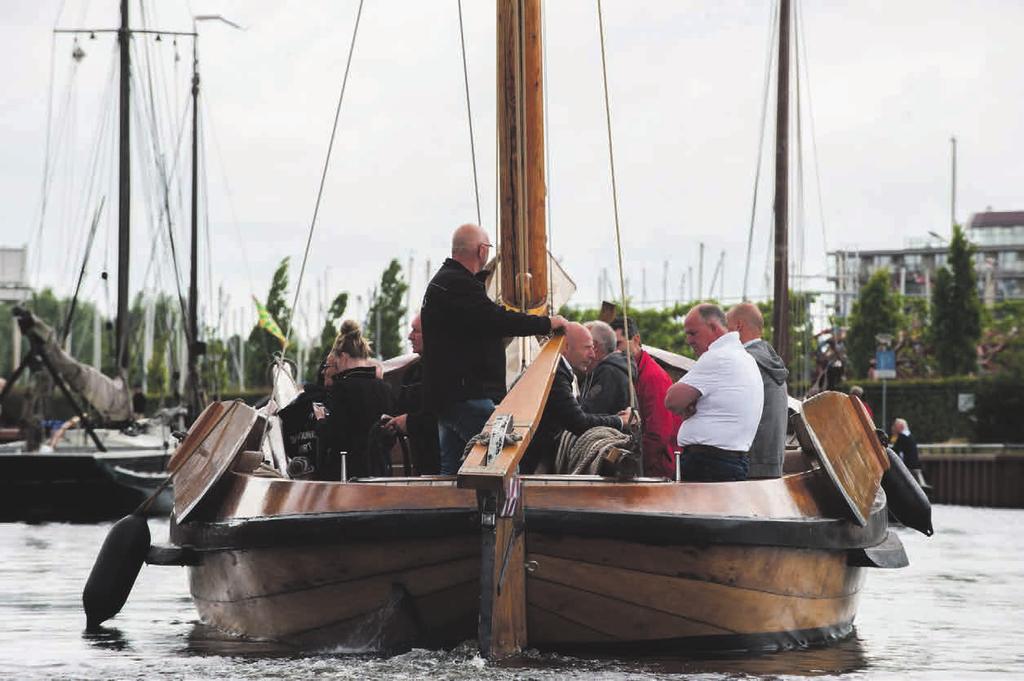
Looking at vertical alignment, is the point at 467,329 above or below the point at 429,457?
above

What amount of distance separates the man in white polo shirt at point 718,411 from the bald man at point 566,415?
393 mm

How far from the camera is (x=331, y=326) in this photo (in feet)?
236

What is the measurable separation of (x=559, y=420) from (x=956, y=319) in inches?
2050

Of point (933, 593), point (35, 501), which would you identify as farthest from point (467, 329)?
point (35, 501)

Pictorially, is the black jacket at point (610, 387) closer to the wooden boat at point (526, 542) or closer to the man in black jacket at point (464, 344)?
the wooden boat at point (526, 542)

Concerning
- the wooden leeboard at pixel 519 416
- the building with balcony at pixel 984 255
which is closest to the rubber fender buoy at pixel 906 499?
the wooden leeboard at pixel 519 416

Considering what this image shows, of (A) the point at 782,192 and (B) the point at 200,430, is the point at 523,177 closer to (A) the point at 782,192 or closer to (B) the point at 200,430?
(B) the point at 200,430

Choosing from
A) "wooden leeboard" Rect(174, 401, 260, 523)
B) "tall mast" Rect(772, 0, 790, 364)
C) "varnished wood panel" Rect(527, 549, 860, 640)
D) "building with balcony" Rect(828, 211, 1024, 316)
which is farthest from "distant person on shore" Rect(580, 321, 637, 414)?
"building with balcony" Rect(828, 211, 1024, 316)

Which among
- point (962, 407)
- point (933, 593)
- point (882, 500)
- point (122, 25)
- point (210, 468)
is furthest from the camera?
point (962, 407)

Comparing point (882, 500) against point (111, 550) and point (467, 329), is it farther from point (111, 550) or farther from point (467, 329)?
point (111, 550)

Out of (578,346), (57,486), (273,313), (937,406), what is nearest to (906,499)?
(578,346)

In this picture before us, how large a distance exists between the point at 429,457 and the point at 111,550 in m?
2.44

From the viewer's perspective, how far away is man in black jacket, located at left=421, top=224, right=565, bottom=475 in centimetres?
973

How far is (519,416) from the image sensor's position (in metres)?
9.04
